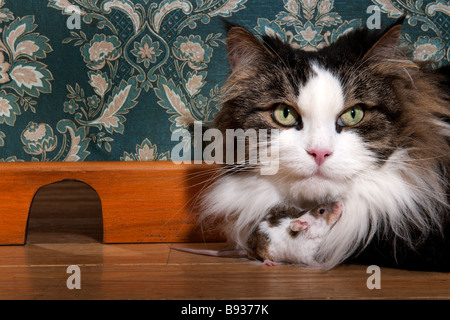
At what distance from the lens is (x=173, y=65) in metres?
1.54

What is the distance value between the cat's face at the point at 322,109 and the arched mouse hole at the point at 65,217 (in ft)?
2.32

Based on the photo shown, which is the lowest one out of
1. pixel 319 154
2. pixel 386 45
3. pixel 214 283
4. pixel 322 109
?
pixel 214 283

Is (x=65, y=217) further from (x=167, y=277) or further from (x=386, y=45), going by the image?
(x=386, y=45)

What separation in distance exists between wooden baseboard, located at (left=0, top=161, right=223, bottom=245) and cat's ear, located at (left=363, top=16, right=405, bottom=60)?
0.61 meters

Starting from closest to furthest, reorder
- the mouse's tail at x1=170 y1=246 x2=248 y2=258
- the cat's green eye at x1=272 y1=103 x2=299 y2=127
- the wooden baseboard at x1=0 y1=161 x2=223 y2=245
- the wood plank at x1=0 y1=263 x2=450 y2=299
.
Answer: the wood plank at x1=0 y1=263 x2=450 y2=299, the cat's green eye at x1=272 y1=103 x2=299 y2=127, the mouse's tail at x1=170 y1=246 x2=248 y2=258, the wooden baseboard at x1=0 y1=161 x2=223 y2=245

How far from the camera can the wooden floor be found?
1.04m

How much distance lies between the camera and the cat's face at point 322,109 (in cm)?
110

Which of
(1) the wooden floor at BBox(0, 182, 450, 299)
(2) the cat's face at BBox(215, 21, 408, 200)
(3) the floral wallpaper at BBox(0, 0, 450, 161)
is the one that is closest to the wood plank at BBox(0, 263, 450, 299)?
(1) the wooden floor at BBox(0, 182, 450, 299)

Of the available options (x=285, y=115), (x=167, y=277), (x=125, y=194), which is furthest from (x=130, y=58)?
(x=167, y=277)

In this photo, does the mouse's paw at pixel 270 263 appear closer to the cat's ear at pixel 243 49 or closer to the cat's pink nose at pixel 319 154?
the cat's pink nose at pixel 319 154

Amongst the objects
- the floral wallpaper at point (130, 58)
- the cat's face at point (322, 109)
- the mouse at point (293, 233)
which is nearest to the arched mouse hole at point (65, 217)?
the floral wallpaper at point (130, 58)

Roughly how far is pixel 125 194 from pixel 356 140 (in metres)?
0.74

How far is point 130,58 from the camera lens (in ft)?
5.02

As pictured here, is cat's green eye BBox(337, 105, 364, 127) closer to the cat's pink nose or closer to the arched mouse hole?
the cat's pink nose
